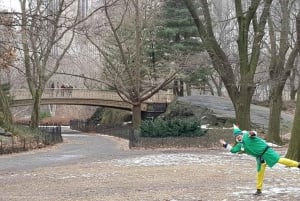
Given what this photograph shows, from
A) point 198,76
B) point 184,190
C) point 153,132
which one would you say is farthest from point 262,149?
point 198,76

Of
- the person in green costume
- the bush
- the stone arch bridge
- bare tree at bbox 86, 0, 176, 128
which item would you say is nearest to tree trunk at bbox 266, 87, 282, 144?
the bush

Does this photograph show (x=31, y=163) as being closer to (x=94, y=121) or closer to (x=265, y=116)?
(x=265, y=116)

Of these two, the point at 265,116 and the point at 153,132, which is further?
the point at 265,116

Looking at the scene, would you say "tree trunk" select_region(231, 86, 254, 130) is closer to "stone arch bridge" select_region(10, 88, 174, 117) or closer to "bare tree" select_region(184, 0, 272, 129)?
"bare tree" select_region(184, 0, 272, 129)

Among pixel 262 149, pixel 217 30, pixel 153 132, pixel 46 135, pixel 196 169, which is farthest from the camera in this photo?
pixel 217 30

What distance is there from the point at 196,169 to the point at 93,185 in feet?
12.4

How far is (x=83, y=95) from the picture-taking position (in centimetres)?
5312

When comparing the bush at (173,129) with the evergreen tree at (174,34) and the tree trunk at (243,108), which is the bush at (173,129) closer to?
the tree trunk at (243,108)

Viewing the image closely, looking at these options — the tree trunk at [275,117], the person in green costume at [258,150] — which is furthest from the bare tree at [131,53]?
the person in green costume at [258,150]

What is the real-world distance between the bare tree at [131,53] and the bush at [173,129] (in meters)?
7.58

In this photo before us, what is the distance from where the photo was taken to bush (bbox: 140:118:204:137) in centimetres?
2548

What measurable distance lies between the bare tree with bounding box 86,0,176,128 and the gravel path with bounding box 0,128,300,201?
14861 millimetres

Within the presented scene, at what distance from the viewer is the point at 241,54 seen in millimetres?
22891

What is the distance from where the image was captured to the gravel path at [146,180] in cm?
998
